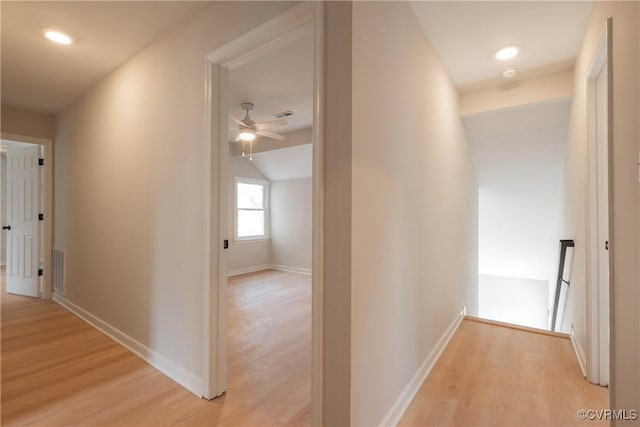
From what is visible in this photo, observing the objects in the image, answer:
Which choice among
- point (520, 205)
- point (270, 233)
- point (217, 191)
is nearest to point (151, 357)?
point (217, 191)

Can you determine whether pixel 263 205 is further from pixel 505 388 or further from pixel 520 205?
pixel 505 388

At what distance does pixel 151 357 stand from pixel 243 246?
3734 millimetres

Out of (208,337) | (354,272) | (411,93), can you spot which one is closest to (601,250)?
(411,93)

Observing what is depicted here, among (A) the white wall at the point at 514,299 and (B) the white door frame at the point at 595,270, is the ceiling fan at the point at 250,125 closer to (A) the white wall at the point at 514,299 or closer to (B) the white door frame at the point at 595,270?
(B) the white door frame at the point at 595,270

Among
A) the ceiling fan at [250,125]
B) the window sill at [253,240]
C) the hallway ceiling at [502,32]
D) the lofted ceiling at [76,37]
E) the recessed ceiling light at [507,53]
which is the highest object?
the lofted ceiling at [76,37]

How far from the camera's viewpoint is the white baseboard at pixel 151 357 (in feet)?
6.24

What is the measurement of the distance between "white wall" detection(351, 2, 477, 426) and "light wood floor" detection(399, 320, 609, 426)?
19cm

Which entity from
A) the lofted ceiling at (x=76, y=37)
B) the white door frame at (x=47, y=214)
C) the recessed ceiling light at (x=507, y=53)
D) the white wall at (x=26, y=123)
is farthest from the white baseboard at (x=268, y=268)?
the recessed ceiling light at (x=507, y=53)

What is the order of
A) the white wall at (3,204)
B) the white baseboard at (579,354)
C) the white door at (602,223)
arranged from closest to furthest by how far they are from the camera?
the white door at (602,223)
the white baseboard at (579,354)
the white wall at (3,204)

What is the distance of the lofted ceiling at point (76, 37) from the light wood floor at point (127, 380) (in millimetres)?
2483

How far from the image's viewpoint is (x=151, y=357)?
Result: 7.33 feet

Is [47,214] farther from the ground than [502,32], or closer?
closer

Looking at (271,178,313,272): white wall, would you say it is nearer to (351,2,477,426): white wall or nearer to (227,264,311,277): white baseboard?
(227,264,311,277): white baseboard

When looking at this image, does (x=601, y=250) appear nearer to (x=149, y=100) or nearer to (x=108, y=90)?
(x=149, y=100)
